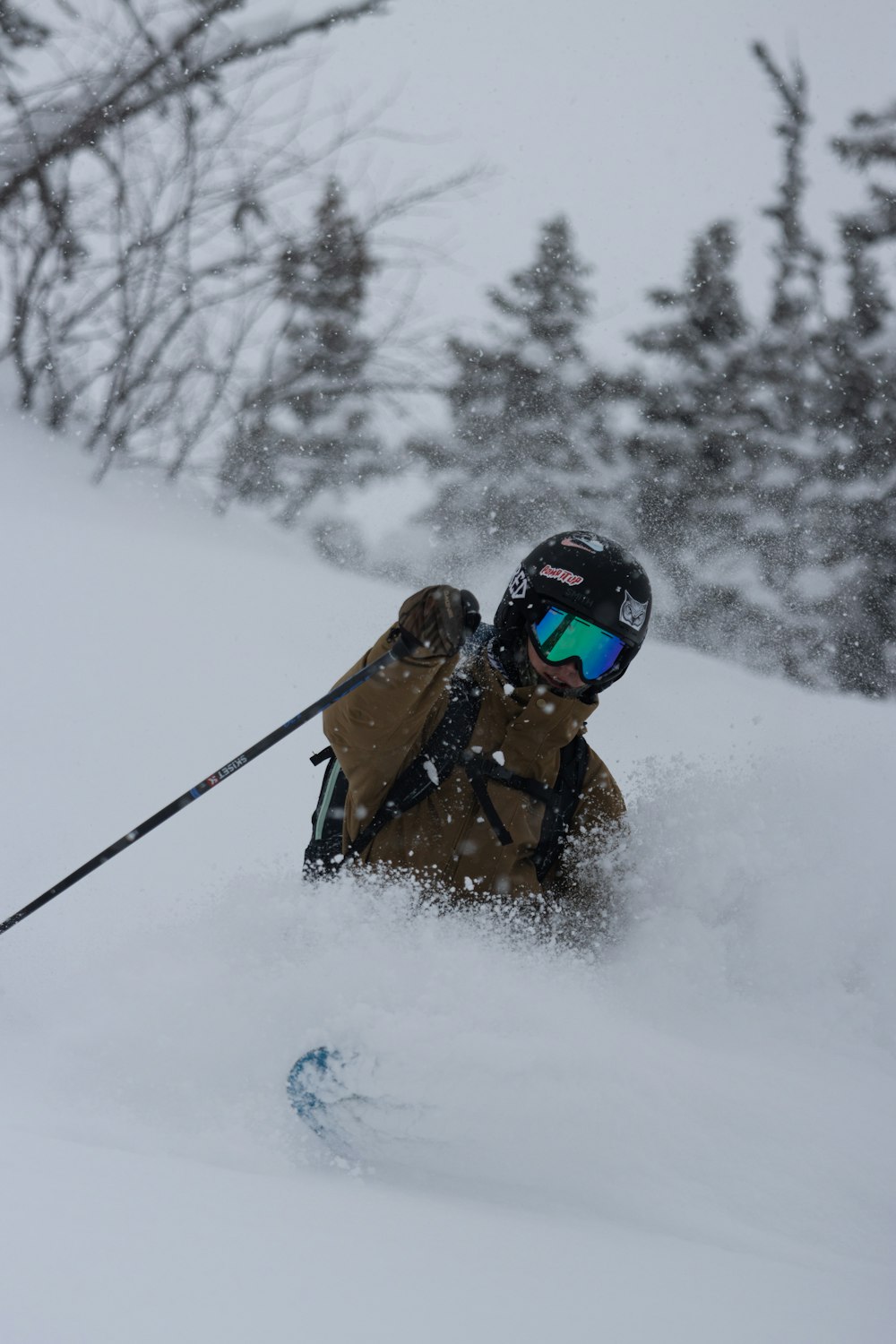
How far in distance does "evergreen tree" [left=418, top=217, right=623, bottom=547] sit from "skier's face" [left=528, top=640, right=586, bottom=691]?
634 inches

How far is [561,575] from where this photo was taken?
124 inches

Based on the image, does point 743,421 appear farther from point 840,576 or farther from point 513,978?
point 513,978

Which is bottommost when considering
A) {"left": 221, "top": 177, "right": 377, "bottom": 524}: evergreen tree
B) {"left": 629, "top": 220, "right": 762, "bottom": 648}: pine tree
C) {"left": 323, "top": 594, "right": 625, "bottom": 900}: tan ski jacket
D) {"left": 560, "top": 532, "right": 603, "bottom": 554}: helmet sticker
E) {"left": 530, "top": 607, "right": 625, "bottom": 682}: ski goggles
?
{"left": 323, "top": 594, "right": 625, "bottom": 900}: tan ski jacket

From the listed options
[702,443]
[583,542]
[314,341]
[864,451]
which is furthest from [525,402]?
[583,542]

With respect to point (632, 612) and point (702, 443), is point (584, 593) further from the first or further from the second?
point (702, 443)

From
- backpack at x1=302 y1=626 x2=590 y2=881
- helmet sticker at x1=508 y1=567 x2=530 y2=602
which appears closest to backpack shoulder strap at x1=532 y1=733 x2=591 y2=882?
backpack at x1=302 y1=626 x2=590 y2=881

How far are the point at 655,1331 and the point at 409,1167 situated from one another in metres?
0.78

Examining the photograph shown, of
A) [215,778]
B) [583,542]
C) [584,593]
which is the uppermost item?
[583,542]

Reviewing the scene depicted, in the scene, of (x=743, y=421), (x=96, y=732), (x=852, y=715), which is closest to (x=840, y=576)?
(x=743, y=421)

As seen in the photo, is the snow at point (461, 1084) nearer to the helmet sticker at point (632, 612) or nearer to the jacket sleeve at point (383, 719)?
the jacket sleeve at point (383, 719)

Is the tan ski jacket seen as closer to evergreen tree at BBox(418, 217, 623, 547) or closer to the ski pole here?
the ski pole

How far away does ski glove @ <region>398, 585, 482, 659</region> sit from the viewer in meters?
2.44

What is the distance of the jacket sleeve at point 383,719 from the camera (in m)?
2.53

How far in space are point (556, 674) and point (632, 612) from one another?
36cm
